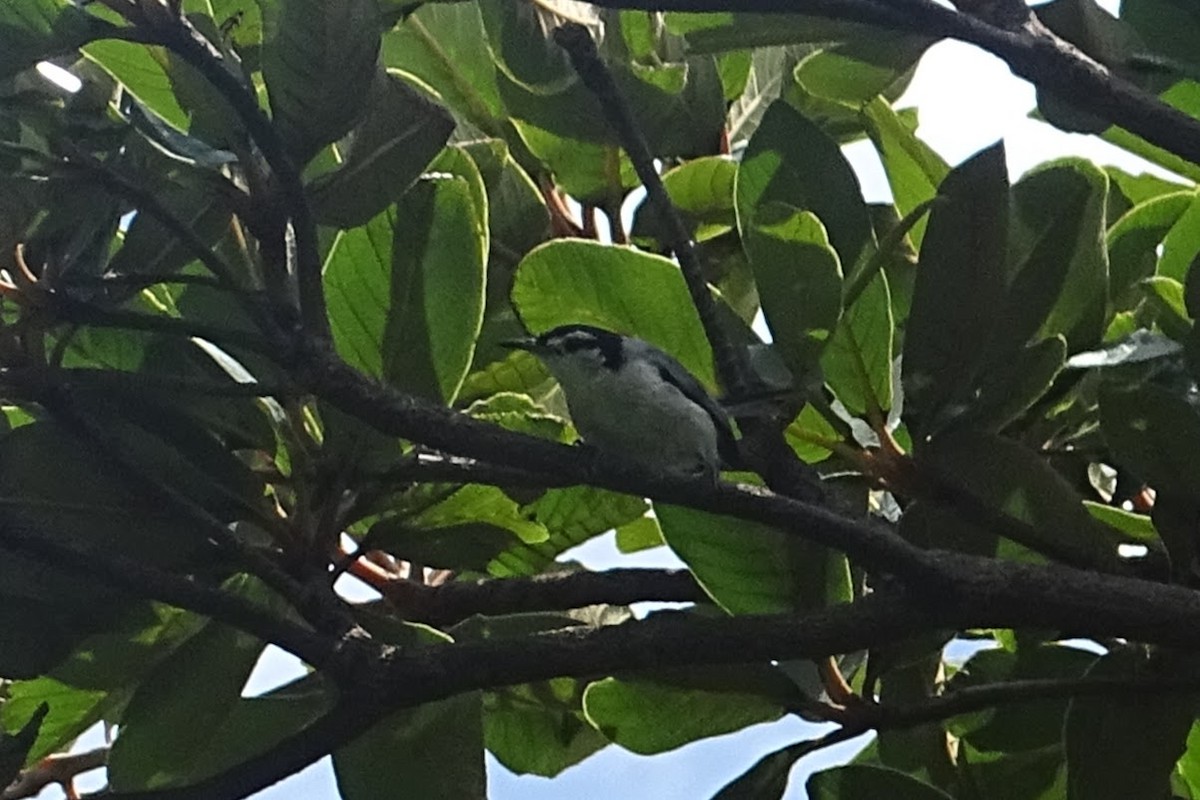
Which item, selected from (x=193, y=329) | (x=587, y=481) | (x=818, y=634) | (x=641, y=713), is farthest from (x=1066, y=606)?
(x=193, y=329)

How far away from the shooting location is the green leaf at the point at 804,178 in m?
1.07

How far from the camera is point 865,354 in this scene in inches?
42.3

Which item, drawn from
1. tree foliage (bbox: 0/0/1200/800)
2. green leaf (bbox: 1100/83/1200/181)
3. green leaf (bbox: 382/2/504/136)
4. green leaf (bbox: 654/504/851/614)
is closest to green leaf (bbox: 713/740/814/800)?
tree foliage (bbox: 0/0/1200/800)

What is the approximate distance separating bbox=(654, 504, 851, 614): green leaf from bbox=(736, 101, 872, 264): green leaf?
204 mm

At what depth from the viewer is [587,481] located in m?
0.83

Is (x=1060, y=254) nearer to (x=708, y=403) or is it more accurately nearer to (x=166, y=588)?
(x=708, y=403)

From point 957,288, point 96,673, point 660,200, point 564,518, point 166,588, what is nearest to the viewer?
point 166,588

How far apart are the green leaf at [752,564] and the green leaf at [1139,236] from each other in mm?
376

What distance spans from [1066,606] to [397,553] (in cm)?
52

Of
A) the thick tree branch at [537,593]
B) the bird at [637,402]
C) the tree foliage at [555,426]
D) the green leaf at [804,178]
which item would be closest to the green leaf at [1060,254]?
the tree foliage at [555,426]

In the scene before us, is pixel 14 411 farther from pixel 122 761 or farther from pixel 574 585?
pixel 574 585

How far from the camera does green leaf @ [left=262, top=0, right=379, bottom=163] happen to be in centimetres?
87

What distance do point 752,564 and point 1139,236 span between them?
0.43 m

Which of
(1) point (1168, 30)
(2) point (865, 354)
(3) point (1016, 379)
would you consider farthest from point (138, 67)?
(1) point (1168, 30)
